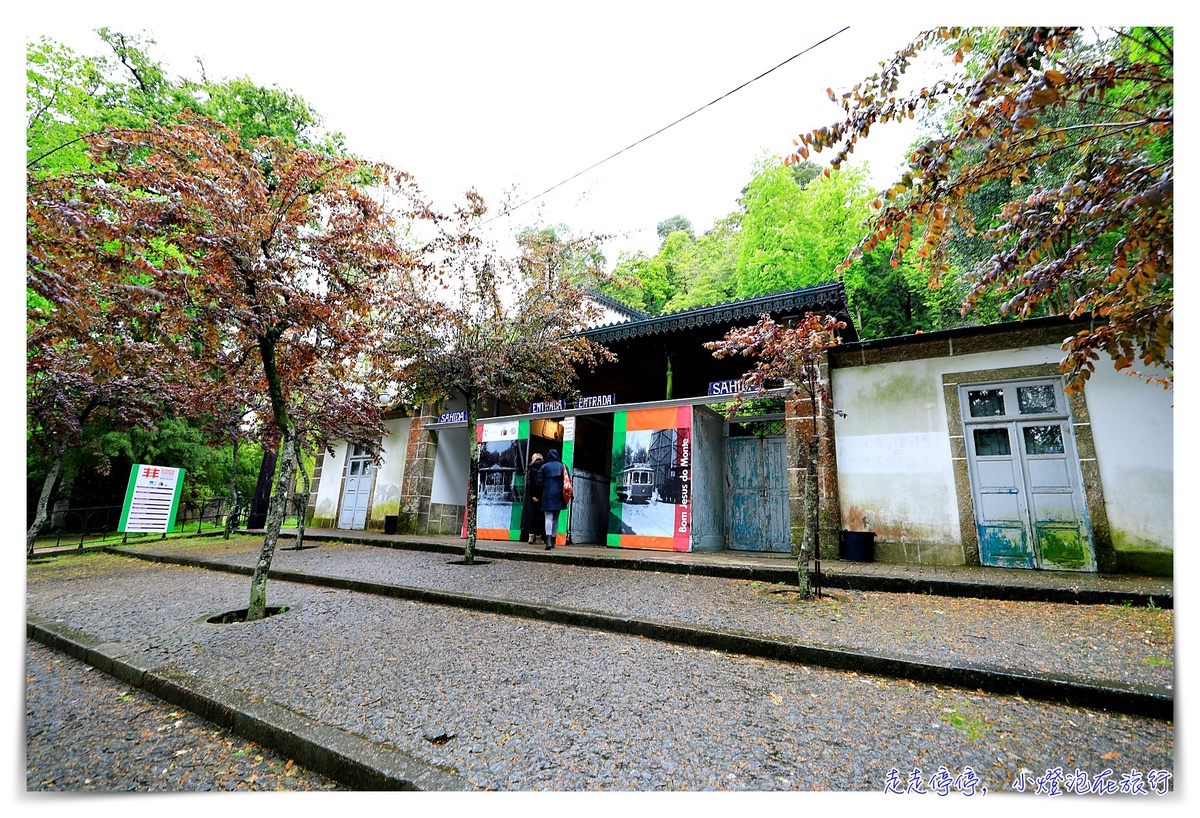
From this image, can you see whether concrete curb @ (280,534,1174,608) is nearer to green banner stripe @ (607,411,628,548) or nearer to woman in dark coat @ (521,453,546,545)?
green banner stripe @ (607,411,628,548)

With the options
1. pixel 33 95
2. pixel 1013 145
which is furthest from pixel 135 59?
pixel 1013 145

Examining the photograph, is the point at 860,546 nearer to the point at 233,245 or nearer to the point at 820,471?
the point at 820,471

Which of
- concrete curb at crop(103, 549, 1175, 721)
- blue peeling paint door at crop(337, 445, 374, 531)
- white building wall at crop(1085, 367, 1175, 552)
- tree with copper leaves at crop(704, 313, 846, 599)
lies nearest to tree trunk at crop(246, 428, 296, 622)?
concrete curb at crop(103, 549, 1175, 721)

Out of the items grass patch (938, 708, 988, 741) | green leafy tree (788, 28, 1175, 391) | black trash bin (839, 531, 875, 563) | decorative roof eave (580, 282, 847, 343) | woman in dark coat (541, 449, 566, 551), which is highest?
decorative roof eave (580, 282, 847, 343)

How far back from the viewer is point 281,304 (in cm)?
432

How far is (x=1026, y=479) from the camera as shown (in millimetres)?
6480

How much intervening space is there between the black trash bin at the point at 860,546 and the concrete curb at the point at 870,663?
4137mm

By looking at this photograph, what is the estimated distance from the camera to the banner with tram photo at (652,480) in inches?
334

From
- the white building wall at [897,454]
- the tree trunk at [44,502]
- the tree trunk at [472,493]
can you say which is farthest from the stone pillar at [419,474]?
the white building wall at [897,454]

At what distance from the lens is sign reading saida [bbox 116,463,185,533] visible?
391 inches

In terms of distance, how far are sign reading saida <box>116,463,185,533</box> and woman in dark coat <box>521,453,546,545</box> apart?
7.37 metres

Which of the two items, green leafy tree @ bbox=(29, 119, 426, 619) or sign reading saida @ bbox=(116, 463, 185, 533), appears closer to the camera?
green leafy tree @ bbox=(29, 119, 426, 619)

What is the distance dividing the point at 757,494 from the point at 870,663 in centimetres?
660

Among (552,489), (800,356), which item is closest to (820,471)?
(800,356)
